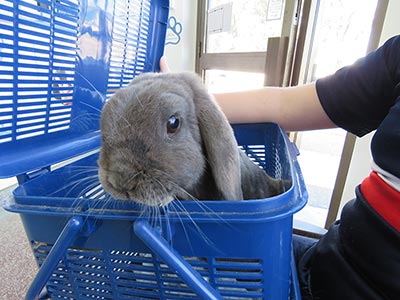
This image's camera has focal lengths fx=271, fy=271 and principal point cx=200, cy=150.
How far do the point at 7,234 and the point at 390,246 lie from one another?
4.60 feet

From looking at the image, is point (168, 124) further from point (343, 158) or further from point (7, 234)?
Answer: point (7, 234)

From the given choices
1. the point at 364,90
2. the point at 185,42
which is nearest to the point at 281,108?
the point at 364,90

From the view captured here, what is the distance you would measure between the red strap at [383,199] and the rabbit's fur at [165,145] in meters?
0.22

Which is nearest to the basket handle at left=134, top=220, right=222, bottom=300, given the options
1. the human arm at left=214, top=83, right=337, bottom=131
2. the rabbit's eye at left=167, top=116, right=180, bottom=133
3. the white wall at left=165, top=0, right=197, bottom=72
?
the rabbit's eye at left=167, top=116, right=180, bottom=133

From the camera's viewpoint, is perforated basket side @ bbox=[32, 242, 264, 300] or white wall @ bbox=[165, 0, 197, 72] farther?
white wall @ bbox=[165, 0, 197, 72]

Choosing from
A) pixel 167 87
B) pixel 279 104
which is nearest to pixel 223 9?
pixel 279 104

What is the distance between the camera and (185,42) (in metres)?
1.74

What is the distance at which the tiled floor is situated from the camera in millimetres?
908

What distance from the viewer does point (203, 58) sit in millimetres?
1767

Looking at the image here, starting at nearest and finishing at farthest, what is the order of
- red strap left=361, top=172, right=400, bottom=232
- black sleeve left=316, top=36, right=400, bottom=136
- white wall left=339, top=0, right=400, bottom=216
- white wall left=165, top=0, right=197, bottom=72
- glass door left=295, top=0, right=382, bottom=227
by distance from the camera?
red strap left=361, top=172, right=400, bottom=232 → black sleeve left=316, top=36, right=400, bottom=136 → white wall left=339, top=0, right=400, bottom=216 → glass door left=295, top=0, right=382, bottom=227 → white wall left=165, top=0, right=197, bottom=72

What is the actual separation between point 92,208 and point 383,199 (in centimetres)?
43

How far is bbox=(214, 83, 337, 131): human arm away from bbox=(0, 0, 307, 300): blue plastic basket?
0.25 ft

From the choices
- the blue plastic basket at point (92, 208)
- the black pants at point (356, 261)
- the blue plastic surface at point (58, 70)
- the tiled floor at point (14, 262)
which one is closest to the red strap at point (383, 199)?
the black pants at point (356, 261)

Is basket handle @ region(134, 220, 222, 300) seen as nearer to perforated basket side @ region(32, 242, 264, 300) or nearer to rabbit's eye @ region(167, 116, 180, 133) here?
perforated basket side @ region(32, 242, 264, 300)
